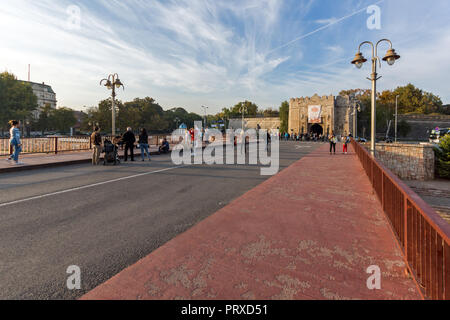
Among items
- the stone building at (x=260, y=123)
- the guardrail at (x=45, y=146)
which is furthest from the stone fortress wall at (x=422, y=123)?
the guardrail at (x=45, y=146)

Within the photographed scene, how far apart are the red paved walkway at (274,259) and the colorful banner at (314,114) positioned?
65429 millimetres

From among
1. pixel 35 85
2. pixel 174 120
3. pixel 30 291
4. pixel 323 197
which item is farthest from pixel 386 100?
pixel 35 85

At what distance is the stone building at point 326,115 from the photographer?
214 ft

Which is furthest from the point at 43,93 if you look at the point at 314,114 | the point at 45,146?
the point at 45,146

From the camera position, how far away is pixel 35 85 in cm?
9438

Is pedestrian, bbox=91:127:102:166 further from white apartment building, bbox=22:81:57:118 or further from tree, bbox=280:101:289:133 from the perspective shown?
white apartment building, bbox=22:81:57:118

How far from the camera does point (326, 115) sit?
216 feet

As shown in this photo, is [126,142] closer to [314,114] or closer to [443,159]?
[443,159]

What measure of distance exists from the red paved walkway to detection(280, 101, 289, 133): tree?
73.9 meters

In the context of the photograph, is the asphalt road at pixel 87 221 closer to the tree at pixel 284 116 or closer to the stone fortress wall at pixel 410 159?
the stone fortress wall at pixel 410 159

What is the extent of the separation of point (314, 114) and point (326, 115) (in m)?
2.94

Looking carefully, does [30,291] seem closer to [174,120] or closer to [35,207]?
[35,207]
